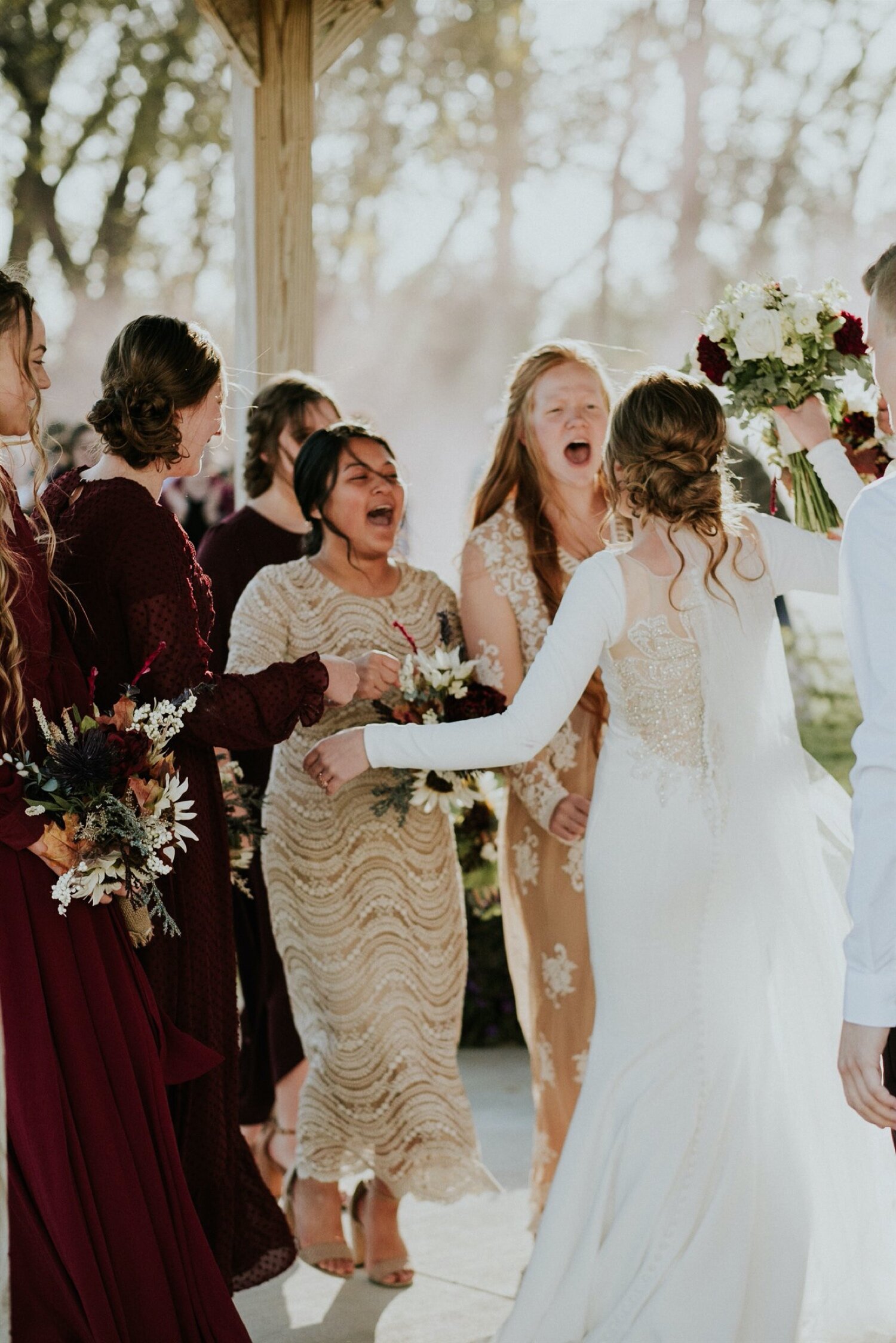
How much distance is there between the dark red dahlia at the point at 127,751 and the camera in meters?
3.04

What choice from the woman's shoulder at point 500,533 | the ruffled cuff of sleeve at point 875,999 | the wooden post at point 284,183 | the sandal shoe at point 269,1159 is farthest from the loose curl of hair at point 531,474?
the ruffled cuff of sleeve at point 875,999

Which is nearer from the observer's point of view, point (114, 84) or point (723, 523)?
point (723, 523)

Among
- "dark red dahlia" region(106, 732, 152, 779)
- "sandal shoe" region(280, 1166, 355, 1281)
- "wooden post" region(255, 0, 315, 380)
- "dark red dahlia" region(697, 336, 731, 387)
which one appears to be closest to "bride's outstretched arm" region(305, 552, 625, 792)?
"dark red dahlia" region(106, 732, 152, 779)

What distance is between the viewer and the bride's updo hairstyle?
350 cm

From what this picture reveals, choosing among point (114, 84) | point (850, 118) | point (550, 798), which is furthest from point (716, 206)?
point (550, 798)

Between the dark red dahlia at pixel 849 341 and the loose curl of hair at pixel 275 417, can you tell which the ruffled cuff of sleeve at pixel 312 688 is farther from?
the loose curl of hair at pixel 275 417

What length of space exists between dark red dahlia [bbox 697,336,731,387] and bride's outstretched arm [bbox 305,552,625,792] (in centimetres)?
89

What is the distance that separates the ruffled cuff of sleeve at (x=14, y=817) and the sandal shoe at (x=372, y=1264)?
5.90 ft

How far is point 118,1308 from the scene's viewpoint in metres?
2.92

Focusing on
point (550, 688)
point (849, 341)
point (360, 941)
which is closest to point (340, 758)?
point (550, 688)

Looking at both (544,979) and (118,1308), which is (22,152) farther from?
(118,1308)

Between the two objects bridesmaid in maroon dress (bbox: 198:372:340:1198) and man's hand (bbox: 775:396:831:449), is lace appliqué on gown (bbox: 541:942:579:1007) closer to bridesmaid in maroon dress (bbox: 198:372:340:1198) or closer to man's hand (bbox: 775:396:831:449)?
bridesmaid in maroon dress (bbox: 198:372:340:1198)

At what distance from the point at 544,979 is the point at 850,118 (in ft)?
64.9

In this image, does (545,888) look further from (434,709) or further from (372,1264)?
(372,1264)
